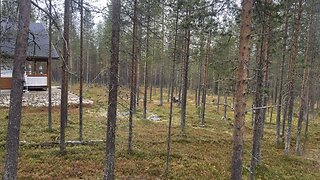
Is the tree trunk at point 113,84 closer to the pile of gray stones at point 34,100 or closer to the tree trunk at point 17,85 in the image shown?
the tree trunk at point 17,85

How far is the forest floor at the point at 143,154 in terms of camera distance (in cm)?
1214

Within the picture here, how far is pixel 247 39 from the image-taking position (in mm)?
6820

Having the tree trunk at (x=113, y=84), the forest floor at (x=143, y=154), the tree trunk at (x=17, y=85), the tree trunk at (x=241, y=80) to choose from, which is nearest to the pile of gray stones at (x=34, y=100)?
the forest floor at (x=143, y=154)

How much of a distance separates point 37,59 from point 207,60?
16849 millimetres

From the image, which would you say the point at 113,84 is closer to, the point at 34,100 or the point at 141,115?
the point at 141,115

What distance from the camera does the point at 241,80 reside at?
A: 22.4ft

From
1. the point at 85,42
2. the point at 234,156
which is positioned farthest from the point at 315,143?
the point at 85,42

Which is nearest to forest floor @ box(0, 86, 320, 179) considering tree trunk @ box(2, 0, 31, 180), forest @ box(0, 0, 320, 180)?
forest @ box(0, 0, 320, 180)

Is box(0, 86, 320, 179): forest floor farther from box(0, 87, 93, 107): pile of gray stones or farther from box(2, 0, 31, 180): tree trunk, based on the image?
box(2, 0, 31, 180): tree trunk

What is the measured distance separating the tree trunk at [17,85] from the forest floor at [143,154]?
304 cm

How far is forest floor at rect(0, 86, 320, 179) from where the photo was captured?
12141 mm

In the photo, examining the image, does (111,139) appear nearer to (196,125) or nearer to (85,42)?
(196,125)

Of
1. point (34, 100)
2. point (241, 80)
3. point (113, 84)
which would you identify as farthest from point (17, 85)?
point (34, 100)

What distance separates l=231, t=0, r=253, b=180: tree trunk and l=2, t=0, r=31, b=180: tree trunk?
194 inches
